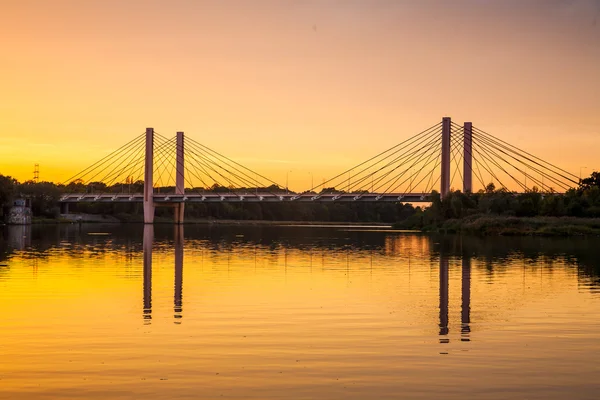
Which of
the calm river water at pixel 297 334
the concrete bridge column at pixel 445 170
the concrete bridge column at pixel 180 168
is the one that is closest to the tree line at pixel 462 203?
the concrete bridge column at pixel 445 170

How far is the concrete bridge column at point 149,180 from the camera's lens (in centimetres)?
11956

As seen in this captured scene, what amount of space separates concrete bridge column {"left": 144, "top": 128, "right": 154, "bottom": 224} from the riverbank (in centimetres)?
4738

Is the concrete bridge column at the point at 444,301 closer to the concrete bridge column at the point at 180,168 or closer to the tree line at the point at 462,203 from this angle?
the tree line at the point at 462,203

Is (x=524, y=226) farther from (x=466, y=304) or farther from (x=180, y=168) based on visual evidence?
(x=466, y=304)

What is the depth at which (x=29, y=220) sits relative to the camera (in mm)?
110188

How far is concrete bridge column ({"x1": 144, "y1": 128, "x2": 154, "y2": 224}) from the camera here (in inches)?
4707

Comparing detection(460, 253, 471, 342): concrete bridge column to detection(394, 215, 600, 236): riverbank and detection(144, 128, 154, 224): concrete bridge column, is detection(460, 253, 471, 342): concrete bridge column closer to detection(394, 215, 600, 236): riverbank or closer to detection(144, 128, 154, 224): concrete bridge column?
detection(394, 215, 600, 236): riverbank

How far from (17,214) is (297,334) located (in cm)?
9653

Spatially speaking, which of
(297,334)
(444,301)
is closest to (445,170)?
(444,301)

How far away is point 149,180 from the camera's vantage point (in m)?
121

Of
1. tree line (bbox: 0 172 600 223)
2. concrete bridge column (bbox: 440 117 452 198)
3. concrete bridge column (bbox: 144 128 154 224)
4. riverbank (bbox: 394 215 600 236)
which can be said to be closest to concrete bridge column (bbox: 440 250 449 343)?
riverbank (bbox: 394 215 600 236)

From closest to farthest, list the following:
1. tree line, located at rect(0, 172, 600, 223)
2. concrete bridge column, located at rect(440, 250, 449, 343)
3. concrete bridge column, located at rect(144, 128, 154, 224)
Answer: concrete bridge column, located at rect(440, 250, 449, 343) < tree line, located at rect(0, 172, 600, 223) < concrete bridge column, located at rect(144, 128, 154, 224)

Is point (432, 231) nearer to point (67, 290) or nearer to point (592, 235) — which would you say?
point (592, 235)

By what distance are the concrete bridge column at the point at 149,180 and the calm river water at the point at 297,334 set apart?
8985cm
